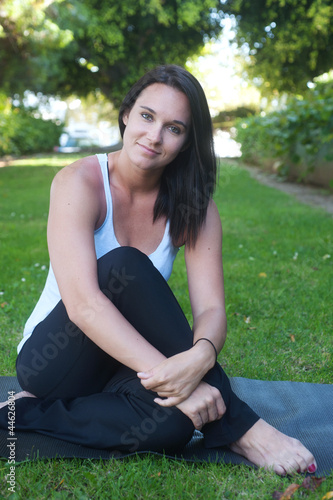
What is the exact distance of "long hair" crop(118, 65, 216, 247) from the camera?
2156 mm

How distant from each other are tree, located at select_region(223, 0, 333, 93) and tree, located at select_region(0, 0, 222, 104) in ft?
3.82

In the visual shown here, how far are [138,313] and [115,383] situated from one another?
0.28m

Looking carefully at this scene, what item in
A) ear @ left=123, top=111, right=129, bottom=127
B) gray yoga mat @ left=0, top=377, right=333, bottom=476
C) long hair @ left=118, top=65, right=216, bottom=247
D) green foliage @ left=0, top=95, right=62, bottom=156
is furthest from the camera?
green foliage @ left=0, top=95, right=62, bottom=156

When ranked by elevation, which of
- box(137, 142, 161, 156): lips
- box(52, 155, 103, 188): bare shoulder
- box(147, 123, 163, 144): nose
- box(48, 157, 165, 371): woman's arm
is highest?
box(147, 123, 163, 144): nose

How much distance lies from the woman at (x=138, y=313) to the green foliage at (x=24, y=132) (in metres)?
13.3

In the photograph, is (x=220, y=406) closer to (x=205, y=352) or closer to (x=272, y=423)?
(x=205, y=352)

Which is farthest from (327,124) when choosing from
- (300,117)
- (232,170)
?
(232,170)

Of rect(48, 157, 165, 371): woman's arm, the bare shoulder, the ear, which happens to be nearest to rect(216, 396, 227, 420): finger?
rect(48, 157, 165, 371): woman's arm

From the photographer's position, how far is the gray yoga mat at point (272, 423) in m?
1.81

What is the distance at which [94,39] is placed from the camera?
16.4 m

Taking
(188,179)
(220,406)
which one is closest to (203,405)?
(220,406)

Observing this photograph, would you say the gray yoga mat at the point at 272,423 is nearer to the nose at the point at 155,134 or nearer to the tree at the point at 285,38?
the nose at the point at 155,134

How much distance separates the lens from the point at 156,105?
2066mm

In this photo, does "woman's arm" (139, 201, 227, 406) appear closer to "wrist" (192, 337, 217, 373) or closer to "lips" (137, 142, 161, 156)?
"wrist" (192, 337, 217, 373)
